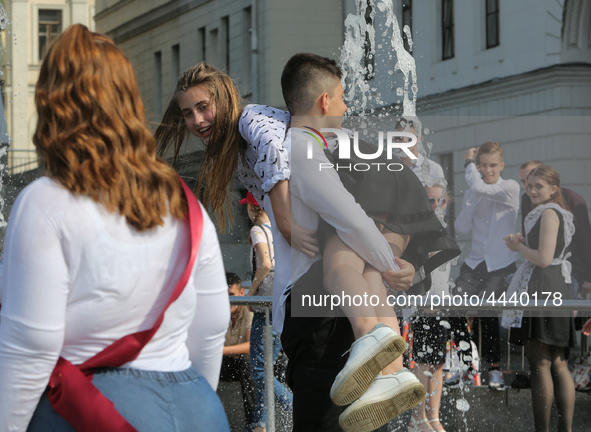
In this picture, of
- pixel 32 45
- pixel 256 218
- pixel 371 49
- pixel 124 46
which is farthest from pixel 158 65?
pixel 256 218

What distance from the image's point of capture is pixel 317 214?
3.60 metres

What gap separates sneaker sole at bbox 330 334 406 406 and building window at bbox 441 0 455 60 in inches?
731

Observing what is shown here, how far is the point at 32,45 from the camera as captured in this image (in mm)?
49656

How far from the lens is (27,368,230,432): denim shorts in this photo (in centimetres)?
226

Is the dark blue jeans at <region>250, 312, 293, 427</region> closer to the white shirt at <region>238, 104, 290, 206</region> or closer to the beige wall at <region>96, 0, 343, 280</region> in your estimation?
the white shirt at <region>238, 104, 290, 206</region>

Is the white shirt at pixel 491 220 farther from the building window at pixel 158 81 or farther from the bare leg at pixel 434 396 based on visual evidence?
the building window at pixel 158 81

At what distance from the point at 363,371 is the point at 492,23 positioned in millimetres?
17758

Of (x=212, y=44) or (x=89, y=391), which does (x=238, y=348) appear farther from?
(x=212, y=44)

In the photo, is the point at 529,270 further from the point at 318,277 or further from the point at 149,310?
the point at 149,310

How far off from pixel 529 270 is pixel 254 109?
2957 millimetres

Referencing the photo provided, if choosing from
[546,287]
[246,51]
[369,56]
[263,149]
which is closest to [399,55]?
[369,56]

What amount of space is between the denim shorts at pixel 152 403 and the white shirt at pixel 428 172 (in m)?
3.80

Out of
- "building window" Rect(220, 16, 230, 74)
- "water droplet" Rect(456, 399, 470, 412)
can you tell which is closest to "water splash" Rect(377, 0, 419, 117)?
"building window" Rect(220, 16, 230, 74)

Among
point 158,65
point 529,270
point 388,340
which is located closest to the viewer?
point 388,340
